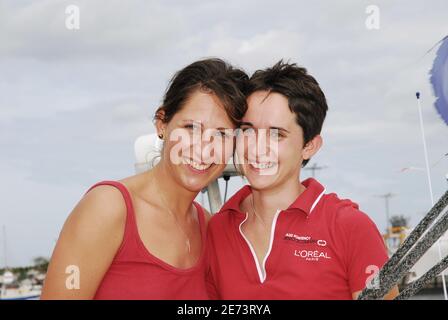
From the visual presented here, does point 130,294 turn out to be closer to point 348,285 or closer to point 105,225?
point 105,225

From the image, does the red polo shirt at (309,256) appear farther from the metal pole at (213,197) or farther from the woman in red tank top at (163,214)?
the metal pole at (213,197)

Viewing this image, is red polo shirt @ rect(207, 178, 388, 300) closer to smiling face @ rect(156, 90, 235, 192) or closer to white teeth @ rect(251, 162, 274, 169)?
white teeth @ rect(251, 162, 274, 169)

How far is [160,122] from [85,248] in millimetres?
705

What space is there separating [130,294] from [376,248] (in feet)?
3.29

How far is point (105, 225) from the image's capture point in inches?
95.3

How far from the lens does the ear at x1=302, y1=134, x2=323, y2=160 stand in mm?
2795

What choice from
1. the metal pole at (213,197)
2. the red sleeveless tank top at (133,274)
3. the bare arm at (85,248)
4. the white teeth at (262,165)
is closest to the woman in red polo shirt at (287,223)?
the white teeth at (262,165)

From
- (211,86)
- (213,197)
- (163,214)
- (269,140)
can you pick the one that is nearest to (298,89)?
(269,140)

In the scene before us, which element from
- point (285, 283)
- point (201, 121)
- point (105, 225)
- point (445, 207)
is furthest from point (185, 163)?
point (445, 207)

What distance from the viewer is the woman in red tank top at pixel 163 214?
2.40 meters

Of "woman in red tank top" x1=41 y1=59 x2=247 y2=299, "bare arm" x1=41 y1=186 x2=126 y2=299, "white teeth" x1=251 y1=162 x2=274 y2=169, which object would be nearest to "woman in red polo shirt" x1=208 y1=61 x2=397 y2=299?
"white teeth" x1=251 y1=162 x2=274 y2=169

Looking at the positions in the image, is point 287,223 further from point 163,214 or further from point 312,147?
point 163,214
